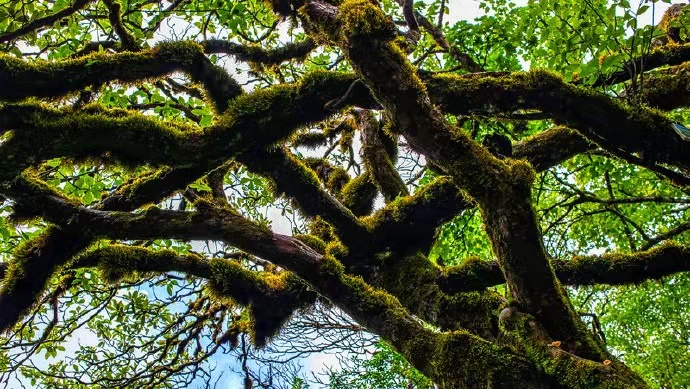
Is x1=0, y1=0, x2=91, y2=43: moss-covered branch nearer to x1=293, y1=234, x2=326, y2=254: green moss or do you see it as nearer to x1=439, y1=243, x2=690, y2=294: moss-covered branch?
x1=293, y1=234, x2=326, y2=254: green moss

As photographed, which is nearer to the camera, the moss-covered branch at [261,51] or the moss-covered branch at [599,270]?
the moss-covered branch at [599,270]

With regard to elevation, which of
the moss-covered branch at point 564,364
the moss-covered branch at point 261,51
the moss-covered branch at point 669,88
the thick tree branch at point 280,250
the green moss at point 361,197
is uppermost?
the moss-covered branch at point 261,51

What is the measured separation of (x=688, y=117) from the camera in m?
7.99

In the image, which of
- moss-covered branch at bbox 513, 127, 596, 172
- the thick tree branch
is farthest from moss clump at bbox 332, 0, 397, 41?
moss-covered branch at bbox 513, 127, 596, 172

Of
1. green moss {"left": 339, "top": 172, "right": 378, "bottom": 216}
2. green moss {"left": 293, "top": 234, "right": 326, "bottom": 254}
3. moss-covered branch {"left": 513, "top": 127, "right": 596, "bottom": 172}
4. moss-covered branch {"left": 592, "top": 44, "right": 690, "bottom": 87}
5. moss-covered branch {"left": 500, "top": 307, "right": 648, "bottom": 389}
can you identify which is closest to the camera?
moss-covered branch {"left": 500, "top": 307, "right": 648, "bottom": 389}

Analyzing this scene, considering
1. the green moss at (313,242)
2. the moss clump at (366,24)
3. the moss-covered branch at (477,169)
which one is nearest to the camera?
the moss-covered branch at (477,169)

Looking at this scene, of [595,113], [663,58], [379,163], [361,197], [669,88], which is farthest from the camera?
[361,197]

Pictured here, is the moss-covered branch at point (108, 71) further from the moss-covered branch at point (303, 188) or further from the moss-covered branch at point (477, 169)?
the moss-covered branch at point (477, 169)

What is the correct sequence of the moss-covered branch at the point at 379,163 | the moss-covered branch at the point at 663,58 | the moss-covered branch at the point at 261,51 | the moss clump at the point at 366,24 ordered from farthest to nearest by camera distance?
the moss-covered branch at the point at 379,163, the moss-covered branch at the point at 261,51, the moss-covered branch at the point at 663,58, the moss clump at the point at 366,24

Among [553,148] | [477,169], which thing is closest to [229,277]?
[477,169]

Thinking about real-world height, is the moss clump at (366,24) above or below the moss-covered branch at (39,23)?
below

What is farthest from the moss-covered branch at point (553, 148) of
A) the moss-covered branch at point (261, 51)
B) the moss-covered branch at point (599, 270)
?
the moss-covered branch at point (261, 51)

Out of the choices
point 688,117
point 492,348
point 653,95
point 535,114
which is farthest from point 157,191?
point 688,117

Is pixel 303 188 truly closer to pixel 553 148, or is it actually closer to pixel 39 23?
pixel 553 148
